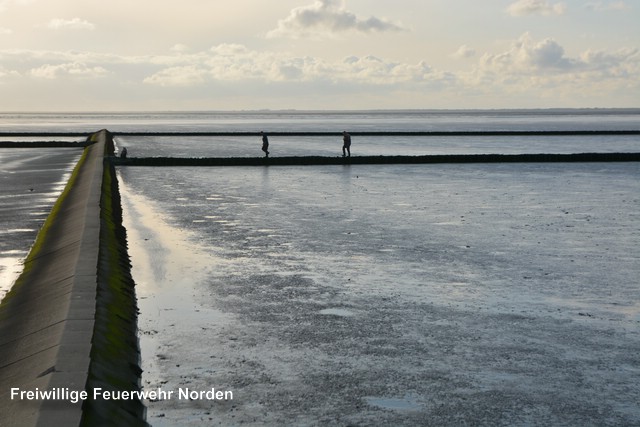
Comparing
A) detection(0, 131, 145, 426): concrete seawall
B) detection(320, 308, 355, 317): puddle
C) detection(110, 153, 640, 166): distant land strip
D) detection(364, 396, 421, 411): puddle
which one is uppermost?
detection(0, 131, 145, 426): concrete seawall

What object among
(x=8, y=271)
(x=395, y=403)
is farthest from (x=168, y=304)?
(x=395, y=403)

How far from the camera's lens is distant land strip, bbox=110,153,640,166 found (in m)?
47.7

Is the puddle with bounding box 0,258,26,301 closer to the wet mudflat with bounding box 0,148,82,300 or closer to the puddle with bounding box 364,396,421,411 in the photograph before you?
the wet mudflat with bounding box 0,148,82,300

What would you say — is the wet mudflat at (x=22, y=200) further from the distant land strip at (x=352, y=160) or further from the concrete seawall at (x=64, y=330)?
the distant land strip at (x=352, y=160)

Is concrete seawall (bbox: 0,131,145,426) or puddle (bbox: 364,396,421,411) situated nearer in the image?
concrete seawall (bbox: 0,131,145,426)

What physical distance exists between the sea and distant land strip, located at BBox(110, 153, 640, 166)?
2144 cm

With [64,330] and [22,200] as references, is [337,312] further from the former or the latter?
[22,200]

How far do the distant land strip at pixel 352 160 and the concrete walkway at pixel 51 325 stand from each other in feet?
95.7

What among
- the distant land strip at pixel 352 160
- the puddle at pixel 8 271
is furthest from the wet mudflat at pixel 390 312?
the distant land strip at pixel 352 160

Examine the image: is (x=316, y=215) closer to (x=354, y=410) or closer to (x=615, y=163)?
(x=354, y=410)

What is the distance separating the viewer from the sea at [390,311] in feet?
27.9

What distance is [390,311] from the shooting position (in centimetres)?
1228

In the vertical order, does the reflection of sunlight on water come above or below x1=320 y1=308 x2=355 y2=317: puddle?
below

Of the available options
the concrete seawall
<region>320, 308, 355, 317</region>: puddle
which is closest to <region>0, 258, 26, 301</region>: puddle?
the concrete seawall
